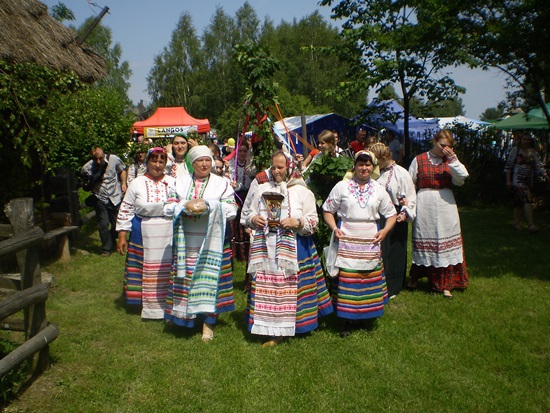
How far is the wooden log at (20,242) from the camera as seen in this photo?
3.60m

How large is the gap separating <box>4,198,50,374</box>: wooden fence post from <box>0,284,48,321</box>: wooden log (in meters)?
0.08

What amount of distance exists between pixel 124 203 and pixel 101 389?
212 cm

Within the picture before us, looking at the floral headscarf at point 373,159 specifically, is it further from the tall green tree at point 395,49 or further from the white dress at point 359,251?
the tall green tree at point 395,49

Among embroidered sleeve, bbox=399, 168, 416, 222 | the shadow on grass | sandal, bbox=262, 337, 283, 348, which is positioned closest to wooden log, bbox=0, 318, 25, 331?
sandal, bbox=262, 337, 283, 348

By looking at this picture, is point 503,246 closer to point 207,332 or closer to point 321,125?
point 207,332

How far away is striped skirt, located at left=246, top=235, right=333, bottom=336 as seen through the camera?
15.2ft

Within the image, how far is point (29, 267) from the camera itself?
157 inches

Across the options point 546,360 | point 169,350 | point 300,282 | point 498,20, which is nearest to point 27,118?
point 169,350

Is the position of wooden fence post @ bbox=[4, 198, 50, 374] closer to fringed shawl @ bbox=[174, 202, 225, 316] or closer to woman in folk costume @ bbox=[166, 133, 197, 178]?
fringed shawl @ bbox=[174, 202, 225, 316]

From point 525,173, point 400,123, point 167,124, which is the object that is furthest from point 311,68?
point 525,173

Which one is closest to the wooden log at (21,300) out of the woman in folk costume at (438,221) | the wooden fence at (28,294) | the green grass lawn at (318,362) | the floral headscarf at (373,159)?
the wooden fence at (28,294)

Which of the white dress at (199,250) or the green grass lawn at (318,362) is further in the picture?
the white dress at (199,250)

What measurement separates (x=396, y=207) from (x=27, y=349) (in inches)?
149

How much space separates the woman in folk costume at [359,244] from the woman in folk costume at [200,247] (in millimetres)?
1046
